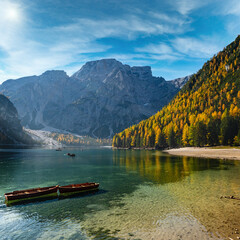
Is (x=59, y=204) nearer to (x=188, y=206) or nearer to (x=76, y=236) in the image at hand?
(x=76, y=236)

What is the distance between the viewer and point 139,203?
87.8ft

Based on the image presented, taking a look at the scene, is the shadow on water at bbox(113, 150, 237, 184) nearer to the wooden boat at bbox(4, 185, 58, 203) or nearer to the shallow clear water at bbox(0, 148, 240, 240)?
the shallow clear water at bbox(0, 148, 240, 240)

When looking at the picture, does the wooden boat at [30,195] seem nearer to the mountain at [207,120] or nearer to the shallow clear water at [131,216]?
the shallow clear water at [131,216]

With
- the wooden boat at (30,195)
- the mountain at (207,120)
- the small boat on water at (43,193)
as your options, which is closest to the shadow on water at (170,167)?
the small boat on water at (43,193)

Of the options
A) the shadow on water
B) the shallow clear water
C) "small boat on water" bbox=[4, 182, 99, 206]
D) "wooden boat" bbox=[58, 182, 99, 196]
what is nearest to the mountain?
the shadow on water

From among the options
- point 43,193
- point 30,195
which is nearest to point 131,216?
point 43,193

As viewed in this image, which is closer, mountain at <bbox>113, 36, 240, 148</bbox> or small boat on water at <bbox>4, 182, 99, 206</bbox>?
small boat on water at <bbox>4, 182, 99, 206</bbox>

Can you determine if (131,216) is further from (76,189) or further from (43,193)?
(43,193)

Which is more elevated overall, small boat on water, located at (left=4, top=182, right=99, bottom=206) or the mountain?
the mountain

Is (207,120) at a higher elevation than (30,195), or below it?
higher

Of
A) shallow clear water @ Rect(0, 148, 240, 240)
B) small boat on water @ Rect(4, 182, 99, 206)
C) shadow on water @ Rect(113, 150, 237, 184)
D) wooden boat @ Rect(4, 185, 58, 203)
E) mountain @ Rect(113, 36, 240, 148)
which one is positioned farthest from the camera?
mountain @ Rect(113, 36, 240, 148)

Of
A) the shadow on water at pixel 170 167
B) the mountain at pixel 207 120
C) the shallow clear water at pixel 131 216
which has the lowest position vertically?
the shadow on water at pixel 170 167

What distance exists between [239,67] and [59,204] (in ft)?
710

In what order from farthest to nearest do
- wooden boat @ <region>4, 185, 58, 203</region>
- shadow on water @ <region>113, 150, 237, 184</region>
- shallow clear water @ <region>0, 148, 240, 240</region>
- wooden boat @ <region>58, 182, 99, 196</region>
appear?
1. shadow on water @ <region>113, 150, 237, 184</region>
2. wooden boat @ <region>58, 182, 99, 196</region>
3. wooden boat @ <region>4, 185, 58, 203</region>
4. shallow clear water @ <region>0, 148, 240, 240</region>
